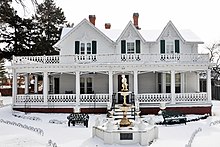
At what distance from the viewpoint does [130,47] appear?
28.9 m

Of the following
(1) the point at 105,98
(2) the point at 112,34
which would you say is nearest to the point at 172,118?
(1) the point at 105,98

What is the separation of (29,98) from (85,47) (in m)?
6.96

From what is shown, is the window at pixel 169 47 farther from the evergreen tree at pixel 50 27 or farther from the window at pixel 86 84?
the evergreen tree at pixel 50 27

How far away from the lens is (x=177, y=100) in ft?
84.3

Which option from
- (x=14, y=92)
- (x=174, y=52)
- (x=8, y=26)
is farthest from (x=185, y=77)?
(x=8, y=26)

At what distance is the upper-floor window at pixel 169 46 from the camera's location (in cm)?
2858

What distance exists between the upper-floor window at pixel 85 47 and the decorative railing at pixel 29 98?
5.56m

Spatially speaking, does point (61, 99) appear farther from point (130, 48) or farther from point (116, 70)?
point (130, 48)

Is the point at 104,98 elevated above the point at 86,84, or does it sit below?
below

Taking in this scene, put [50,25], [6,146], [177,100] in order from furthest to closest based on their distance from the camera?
[50,25]
[177,100]
[6,146]

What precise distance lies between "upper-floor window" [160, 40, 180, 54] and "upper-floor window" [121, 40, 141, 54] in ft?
7.08

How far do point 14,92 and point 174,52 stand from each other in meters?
14.5

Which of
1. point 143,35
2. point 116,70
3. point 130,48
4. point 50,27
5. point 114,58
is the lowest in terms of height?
point 116,70

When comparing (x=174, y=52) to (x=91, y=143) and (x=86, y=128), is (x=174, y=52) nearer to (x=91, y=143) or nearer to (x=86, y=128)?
(x=86, y=128)
